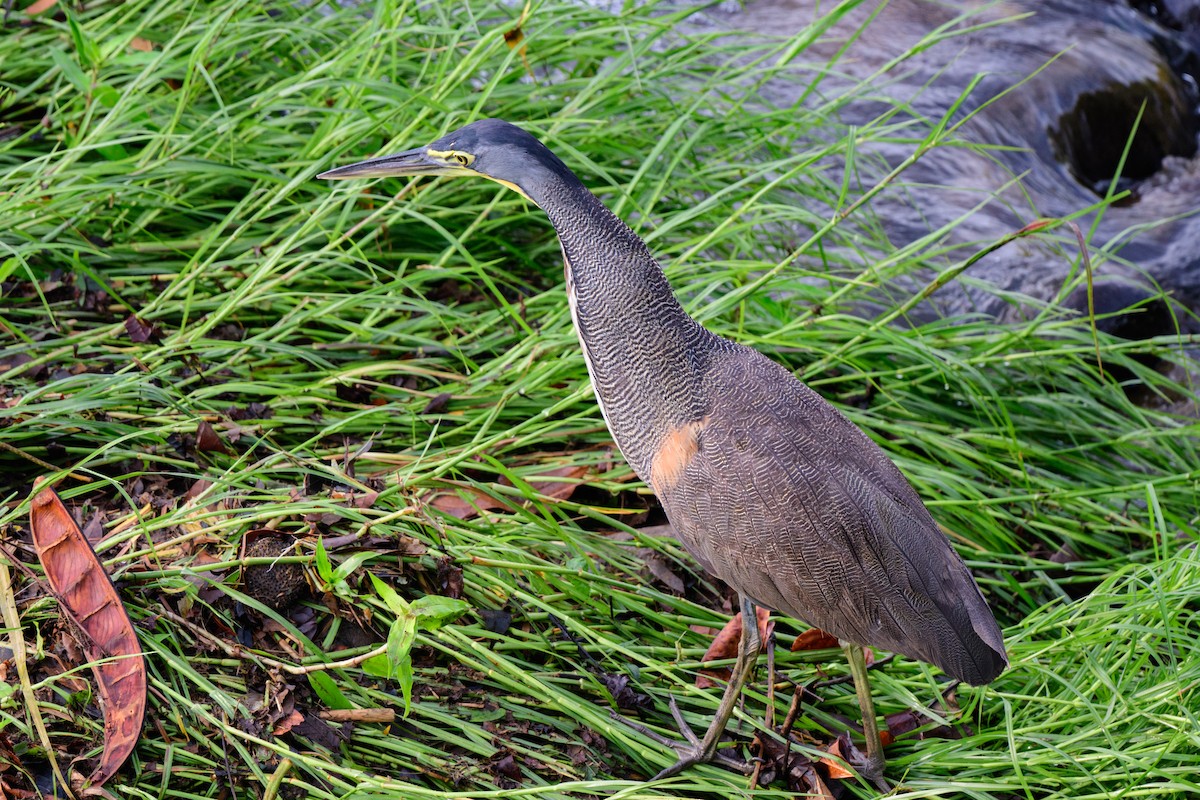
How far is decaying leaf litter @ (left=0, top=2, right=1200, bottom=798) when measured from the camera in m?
2.66

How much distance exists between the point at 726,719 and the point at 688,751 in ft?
0.40

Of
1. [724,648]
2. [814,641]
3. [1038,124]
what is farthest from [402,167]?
[1038,124]

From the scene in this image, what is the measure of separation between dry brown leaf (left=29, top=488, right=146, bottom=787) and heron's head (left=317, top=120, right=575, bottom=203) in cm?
107

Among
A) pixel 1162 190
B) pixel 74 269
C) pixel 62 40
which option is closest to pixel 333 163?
pixel 74 269


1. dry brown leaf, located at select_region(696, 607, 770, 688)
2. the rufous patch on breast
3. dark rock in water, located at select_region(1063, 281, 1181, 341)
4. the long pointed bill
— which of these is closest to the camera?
the rufous patch on breast

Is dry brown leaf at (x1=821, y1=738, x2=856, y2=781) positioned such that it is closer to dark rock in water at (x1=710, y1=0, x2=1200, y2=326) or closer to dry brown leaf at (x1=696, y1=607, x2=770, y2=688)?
dry brown leaf at (x1=696, y1=607, x2=770, y2=688)

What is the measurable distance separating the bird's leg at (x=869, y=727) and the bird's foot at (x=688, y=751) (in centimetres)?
30

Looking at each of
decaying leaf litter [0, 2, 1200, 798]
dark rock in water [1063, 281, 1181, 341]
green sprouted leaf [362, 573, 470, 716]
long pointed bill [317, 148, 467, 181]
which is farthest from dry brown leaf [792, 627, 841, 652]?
dark rock in water [1063, 281, 1181, 341]

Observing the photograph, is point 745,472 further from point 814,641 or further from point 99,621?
point 99,621

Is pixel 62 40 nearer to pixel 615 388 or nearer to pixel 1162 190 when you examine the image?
pixel 615 388

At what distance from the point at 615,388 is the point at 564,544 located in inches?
22.8

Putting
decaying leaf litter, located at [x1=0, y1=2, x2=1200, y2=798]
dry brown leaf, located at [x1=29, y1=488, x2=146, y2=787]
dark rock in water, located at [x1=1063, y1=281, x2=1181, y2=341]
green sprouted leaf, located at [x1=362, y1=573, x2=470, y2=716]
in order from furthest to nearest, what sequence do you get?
dark rock in water, located at [x1=1063, y1=281, x2=1181, y2=341], decaying leaf litter, located at [x1=0, y1=2, x2=1200, y2=798], dry brown leaf, located at [x1=29, y1=488, x2=146, y2=787], green sprouted leaf, located at [x1=362, y1=573, x2=470, y2=716]

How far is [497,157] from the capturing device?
9.20 feet

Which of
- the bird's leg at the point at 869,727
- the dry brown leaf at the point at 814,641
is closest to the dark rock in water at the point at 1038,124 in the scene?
the dry brown leaf at the point at 814,641
